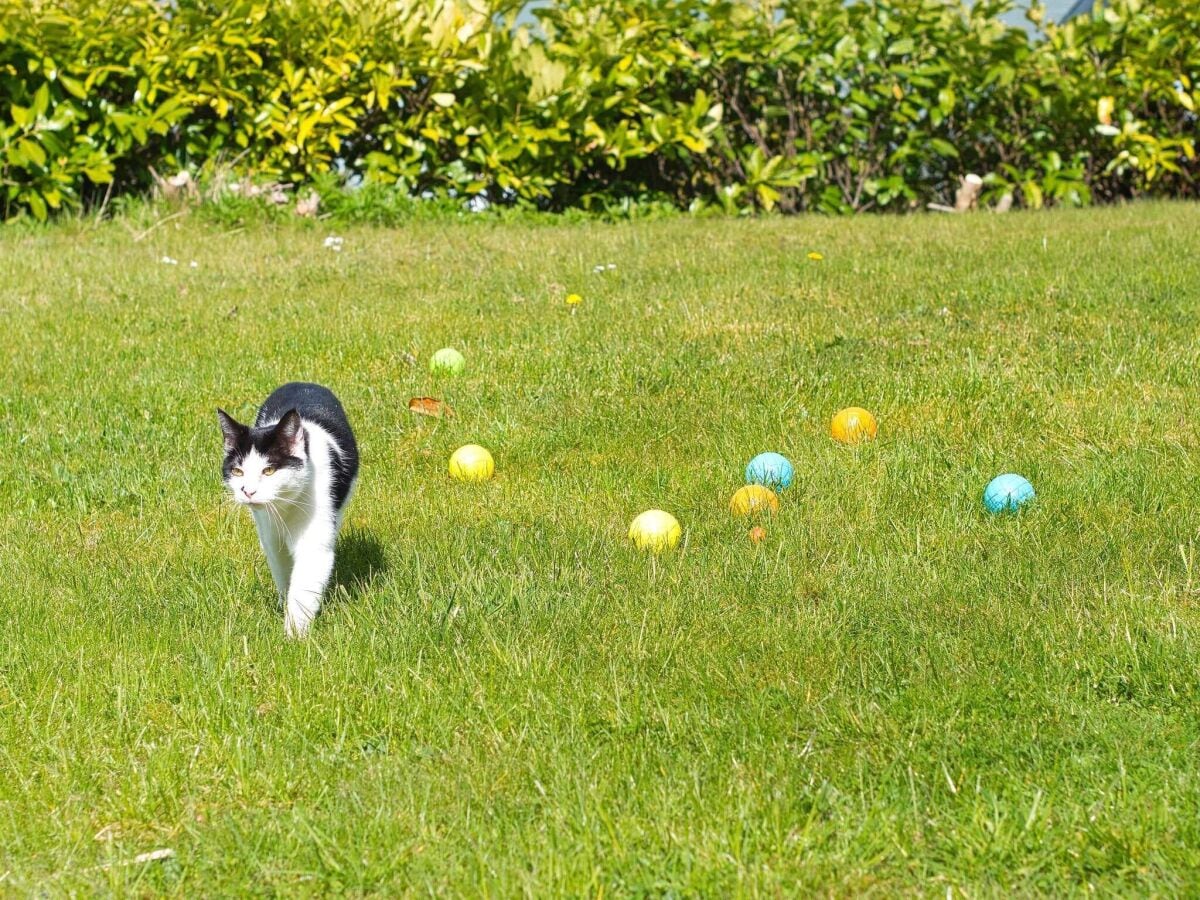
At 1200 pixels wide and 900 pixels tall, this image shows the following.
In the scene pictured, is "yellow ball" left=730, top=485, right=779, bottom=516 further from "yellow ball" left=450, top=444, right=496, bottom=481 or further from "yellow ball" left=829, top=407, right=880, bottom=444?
"yellow ball" left=450, top=444, right=496, bottom=481

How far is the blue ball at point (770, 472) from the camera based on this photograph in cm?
503

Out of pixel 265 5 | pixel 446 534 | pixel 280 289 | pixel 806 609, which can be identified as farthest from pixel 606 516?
pixel 265 5

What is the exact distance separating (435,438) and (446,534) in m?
1.13

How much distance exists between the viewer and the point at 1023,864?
8.95 feet

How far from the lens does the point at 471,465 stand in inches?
211

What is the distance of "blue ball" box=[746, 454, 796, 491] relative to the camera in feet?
16.5

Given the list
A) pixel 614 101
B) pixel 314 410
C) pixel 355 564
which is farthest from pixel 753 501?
pixel 614 101

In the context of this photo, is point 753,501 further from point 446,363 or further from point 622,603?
point 446,363

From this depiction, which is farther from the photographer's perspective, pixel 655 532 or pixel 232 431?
pixel 655 532

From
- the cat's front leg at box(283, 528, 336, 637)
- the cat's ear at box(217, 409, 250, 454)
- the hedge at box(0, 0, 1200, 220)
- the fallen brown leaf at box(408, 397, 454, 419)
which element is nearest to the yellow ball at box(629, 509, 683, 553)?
the cat's front leg at box(283, 528, 336, 637)

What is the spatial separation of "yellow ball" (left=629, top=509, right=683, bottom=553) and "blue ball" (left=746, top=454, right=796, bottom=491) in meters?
0.54

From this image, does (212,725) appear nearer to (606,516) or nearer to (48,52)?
(606,516)

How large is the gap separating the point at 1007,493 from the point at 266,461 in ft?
8.30

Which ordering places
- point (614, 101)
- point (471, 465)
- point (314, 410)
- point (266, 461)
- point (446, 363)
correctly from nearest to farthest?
point (266, 461), point (314, 410), point (471, 465), point (446, 363), point (614, 101)
